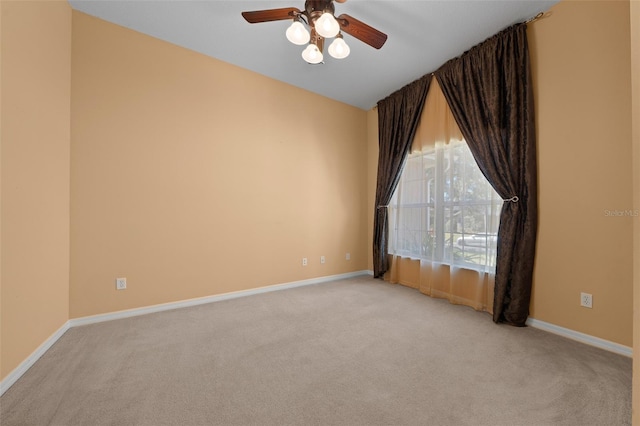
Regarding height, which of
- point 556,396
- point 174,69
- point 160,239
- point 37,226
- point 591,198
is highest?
point 174,69

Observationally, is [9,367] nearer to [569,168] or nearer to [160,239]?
[160,239]

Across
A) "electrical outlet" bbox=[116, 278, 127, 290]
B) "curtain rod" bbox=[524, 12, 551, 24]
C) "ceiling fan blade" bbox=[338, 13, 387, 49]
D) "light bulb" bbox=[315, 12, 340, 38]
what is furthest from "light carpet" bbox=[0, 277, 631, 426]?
"curtain rod" bbox=[524, 12, 551, 24]

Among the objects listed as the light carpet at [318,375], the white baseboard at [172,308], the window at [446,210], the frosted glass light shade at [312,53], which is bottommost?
the light carpet at [318,375]

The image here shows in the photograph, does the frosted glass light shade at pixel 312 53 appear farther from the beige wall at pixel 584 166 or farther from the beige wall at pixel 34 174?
the beige wall at pixel 584 166

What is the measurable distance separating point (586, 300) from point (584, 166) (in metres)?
1.14

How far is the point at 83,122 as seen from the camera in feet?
Result: 7.94

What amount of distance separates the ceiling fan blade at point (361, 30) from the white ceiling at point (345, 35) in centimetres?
52

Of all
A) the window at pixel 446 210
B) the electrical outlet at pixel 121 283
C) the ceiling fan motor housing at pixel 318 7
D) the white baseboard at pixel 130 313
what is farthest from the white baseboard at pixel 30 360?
the window at pixel 446 210

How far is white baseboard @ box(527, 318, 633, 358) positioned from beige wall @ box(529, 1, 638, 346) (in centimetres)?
4

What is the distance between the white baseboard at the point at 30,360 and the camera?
151 cm

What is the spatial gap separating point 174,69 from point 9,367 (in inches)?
116

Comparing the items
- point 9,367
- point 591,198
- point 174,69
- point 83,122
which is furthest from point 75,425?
point 591,198

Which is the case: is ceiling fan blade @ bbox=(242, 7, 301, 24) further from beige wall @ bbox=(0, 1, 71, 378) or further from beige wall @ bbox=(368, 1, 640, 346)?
beige wall @ bbox=(368, 1, 640, 346)

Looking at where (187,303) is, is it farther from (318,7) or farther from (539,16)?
(539,16)
